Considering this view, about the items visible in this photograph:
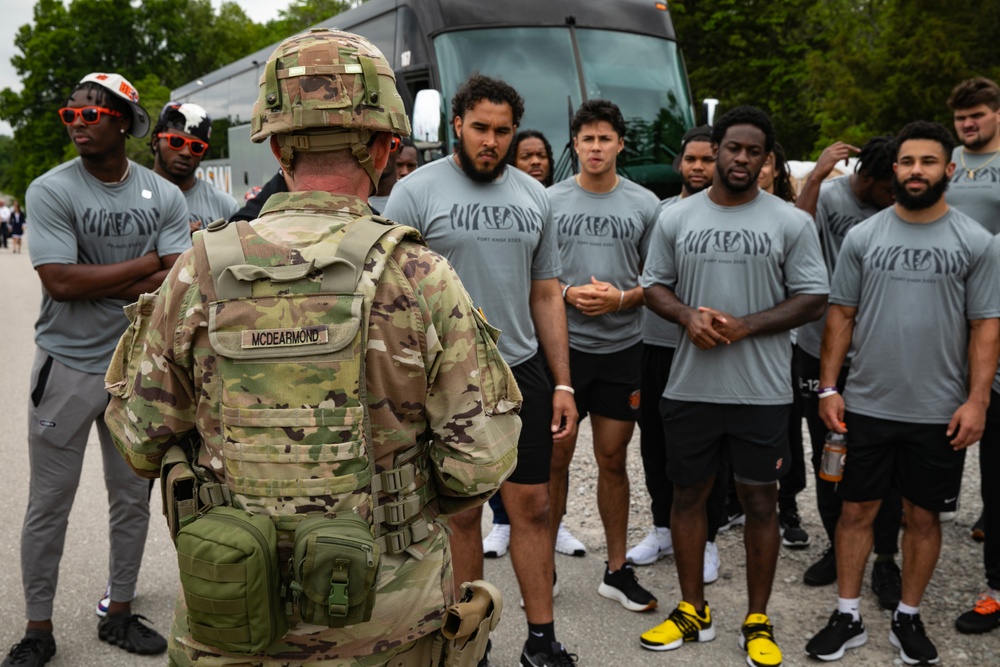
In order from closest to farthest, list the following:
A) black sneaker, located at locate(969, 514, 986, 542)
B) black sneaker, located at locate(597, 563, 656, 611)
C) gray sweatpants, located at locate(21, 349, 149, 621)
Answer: gray sweatpants, located at locate(21, 349, 149, 621)
black sneaker, located at locate(597, 563, 656, 611)
black sneaker, located at locate(969, 514, 986, 542)

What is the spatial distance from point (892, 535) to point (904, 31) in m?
20.7

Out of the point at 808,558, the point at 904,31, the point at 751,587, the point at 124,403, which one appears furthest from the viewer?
the point at 904,31

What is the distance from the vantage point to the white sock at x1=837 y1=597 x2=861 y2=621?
13.1 feet

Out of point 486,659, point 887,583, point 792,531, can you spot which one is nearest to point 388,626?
point 486,659

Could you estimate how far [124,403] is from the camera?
7.20 feet

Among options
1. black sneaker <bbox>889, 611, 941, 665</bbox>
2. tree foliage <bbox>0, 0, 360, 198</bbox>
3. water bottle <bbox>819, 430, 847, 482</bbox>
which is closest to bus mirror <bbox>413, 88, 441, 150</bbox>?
water bottle <bbox>819, 430, 847, 482</bbox>

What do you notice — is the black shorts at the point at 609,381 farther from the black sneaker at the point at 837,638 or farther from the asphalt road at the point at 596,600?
the black sneaker at the point at 837,638

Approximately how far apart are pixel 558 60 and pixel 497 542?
581cm

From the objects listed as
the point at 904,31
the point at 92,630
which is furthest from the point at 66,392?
the point at 904,31

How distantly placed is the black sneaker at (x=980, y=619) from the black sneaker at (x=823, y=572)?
2.15 ft

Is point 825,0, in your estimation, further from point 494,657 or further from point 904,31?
point 494,657

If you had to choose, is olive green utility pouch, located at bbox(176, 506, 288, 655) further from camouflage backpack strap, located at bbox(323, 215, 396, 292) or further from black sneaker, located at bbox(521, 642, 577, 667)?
black sneaker, located at bbox(521, 642, 577, 667)

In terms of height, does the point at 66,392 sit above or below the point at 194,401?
below

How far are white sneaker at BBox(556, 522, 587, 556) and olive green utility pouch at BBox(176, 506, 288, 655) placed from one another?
3.15m
